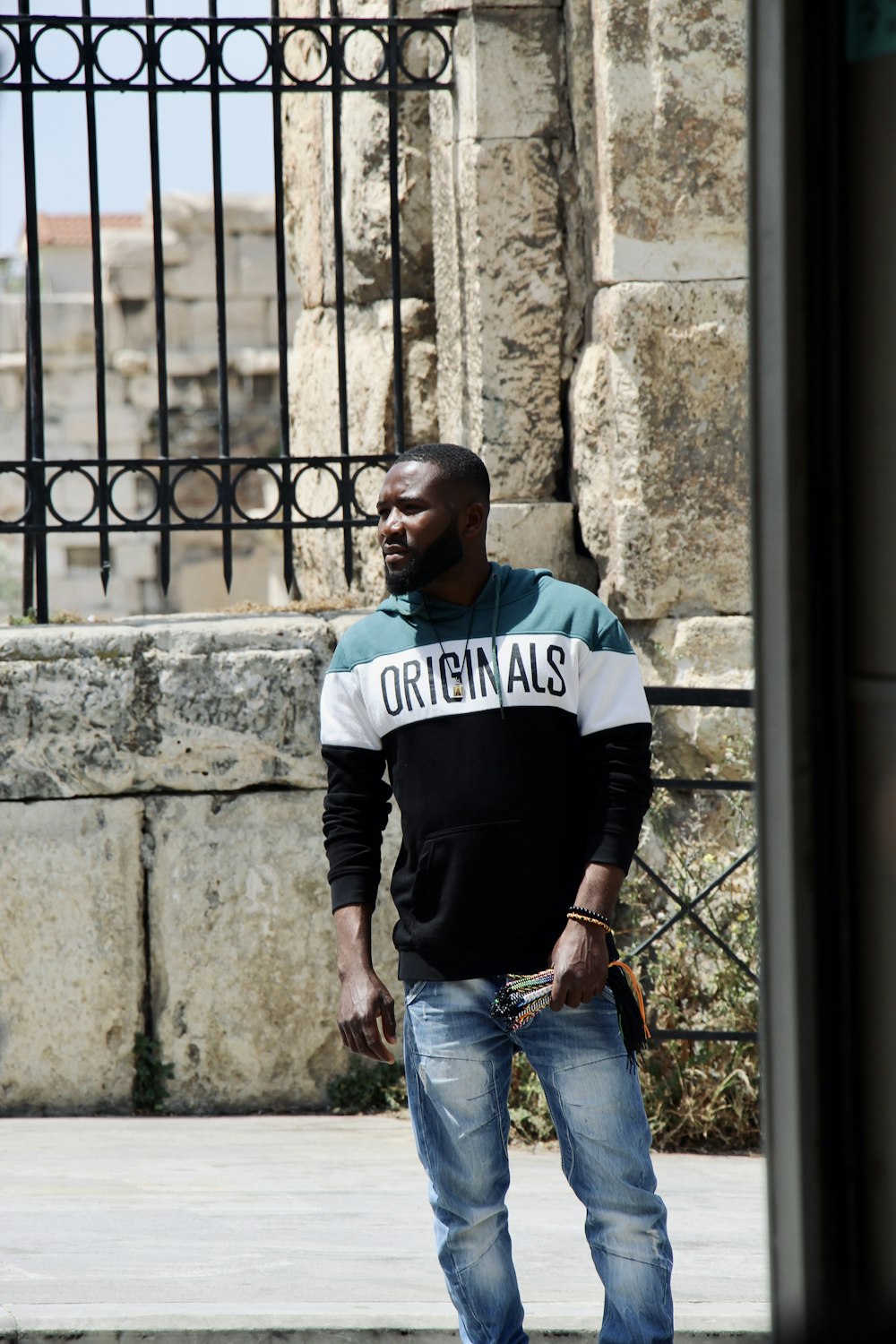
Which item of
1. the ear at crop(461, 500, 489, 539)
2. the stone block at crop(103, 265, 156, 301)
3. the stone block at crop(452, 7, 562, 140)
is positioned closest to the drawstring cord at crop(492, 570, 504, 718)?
the ear at crop(461, 500, 489, 539)

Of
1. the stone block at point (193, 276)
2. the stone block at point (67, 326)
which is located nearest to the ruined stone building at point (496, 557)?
the stone block at point (193, 276)

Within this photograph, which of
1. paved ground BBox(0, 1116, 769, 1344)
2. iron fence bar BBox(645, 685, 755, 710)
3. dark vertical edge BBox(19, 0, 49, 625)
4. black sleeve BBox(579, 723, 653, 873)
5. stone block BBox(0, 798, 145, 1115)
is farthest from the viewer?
dark vertical edge BBox(19, 0, 49, 625)

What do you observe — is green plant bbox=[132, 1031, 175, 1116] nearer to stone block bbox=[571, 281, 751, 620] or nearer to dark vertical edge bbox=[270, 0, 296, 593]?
dark vertical edge bbox=[270, 0, 296, 593]

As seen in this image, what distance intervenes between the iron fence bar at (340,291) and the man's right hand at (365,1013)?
246 cm

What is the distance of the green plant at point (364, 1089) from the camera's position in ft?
16.0

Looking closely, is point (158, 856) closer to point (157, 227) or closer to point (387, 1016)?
point (157, 227)

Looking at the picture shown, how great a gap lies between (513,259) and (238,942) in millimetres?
2226

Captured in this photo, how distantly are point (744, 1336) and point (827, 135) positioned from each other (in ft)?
9.22

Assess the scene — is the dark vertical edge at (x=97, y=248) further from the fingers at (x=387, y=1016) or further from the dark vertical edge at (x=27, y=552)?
the fingers at (x=387, y=1016)

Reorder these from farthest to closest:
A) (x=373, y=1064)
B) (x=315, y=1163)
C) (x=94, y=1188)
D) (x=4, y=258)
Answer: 1. (x=4, y=258)
2. (x=373, y=1064)
3. (x=315, y=1163)
4. (x=94, y=1188)

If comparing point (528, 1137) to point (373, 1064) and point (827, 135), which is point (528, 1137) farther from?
Answer: point (827, 135)

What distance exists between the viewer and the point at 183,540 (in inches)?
775

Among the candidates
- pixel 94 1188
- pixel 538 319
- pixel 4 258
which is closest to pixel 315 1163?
pixel 94 1188

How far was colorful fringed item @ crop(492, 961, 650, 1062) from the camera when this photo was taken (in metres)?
2.64
